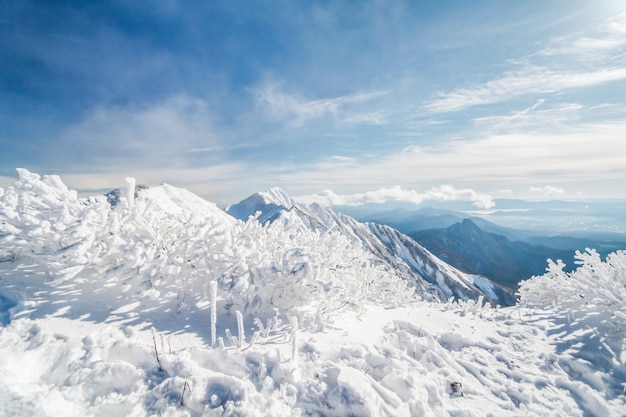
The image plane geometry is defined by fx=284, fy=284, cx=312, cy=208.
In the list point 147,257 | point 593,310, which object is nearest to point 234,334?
point 147,257

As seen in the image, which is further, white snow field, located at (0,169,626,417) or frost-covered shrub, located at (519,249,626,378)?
frost-covered shrub, located at (519,249,626,378)

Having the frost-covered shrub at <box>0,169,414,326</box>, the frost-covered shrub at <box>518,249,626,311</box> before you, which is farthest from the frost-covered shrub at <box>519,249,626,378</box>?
the frost-covered shrub at <box>0,169,414,326</box>

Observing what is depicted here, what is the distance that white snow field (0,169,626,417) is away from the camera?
17.1 ft

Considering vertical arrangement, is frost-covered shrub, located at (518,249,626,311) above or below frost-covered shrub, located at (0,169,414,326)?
below

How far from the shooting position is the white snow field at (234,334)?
5.21m

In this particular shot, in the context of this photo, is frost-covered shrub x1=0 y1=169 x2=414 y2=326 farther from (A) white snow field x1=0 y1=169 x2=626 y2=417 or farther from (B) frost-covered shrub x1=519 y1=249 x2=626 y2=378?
(B) frost-covered shrub x1=519 y1=249 x2=626 y2=378

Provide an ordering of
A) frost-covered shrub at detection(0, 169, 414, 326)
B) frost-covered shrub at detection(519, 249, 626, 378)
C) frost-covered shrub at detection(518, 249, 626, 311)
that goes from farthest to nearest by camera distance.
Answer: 1. frost-covered shrub at detection(518, 249, 626, 311)
2. frost-covered shrub at detection(519, 249, 626, 378)
3. frost-covered shrub at detection(0, 169, 414, 326)

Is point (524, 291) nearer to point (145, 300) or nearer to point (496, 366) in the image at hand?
point (496, 366)

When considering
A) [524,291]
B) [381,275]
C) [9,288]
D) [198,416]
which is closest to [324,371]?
[198,416]

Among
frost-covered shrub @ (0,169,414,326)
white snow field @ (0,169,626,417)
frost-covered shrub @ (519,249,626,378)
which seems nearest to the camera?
white snow field @ (0,169,626,417)

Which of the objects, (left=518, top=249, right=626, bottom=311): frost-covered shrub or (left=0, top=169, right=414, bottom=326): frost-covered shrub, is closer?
(left=0, top=169, right=414, bottom=326): frost-covered shrub

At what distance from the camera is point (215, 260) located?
9.24 metres

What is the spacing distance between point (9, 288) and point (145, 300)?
10.9 ft

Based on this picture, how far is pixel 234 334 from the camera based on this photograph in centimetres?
768
